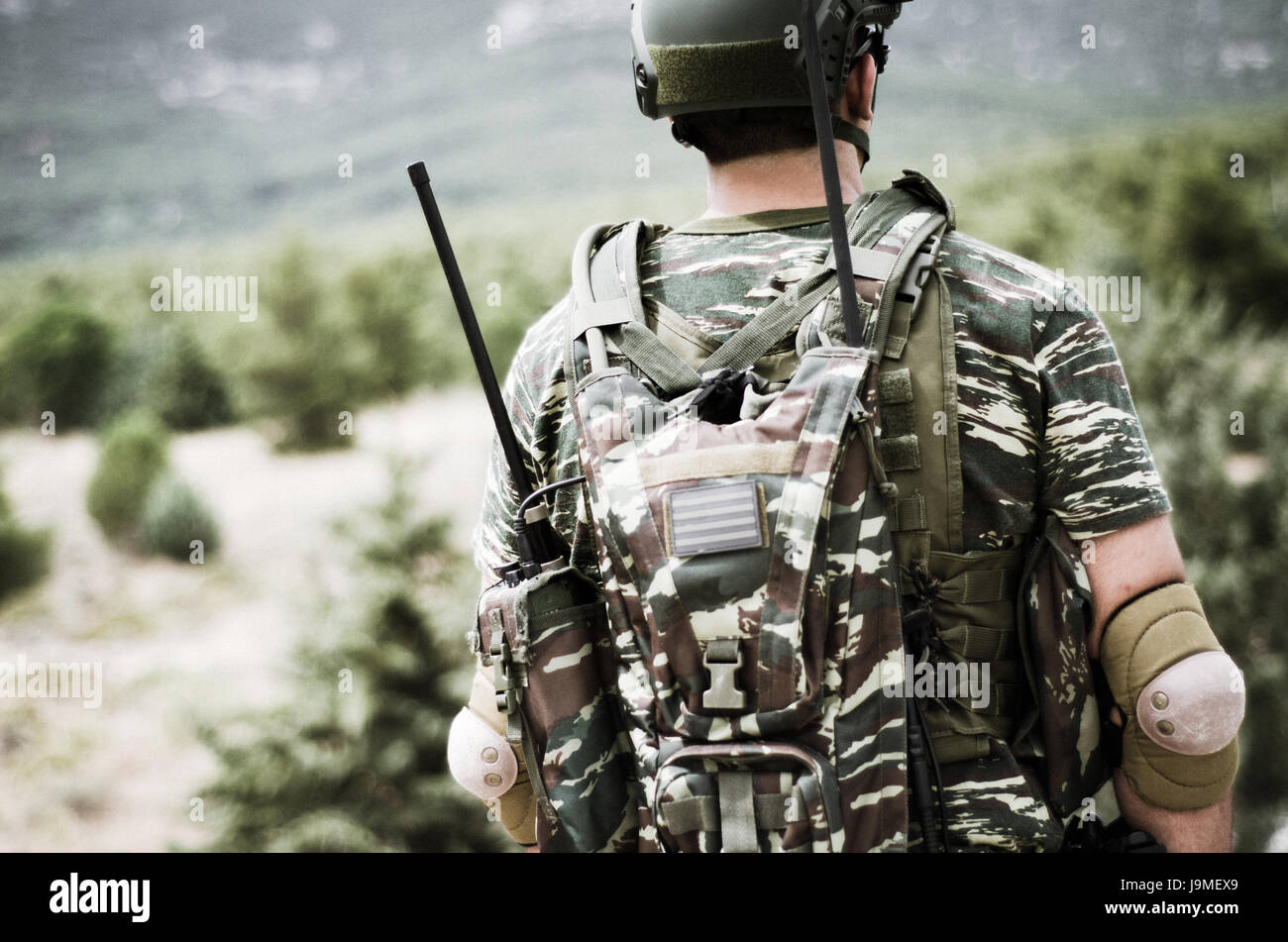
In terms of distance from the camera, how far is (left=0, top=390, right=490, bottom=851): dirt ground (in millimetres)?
6469

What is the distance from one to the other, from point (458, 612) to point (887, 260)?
11.5 ft

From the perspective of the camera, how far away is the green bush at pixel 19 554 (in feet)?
27.7

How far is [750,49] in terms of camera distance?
1925 mm

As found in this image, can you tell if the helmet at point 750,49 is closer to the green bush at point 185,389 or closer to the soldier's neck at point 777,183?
the soldier's neck at point 777,183

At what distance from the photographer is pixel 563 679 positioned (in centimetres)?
191

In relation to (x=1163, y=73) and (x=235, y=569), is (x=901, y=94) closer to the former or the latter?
(x=1163, y=73)

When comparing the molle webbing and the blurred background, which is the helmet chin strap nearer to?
the molle webbing

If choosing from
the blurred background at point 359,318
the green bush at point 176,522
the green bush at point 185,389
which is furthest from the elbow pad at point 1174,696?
the green bush at point 185,389

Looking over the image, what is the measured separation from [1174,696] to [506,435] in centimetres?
109

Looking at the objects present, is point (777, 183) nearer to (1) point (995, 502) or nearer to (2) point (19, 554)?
(1) point (995, 502)

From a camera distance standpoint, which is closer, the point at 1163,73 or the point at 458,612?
the point at 458,612

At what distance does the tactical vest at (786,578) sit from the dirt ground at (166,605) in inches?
143
